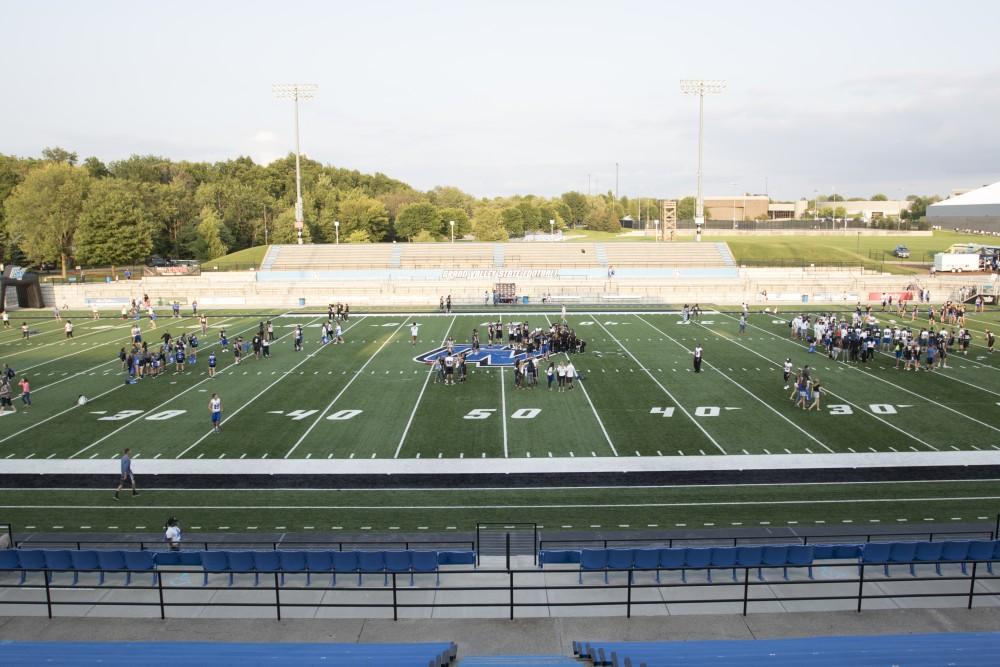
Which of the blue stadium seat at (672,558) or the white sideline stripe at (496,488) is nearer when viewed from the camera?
the blue stadium seat at (672,558)

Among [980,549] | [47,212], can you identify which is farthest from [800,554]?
[47,212]

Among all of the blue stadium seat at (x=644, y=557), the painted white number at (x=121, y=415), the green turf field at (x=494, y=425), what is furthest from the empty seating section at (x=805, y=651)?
the painted white number at (x=121, y=415)

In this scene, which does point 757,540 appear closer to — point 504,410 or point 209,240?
point 504,410

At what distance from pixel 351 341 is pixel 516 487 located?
20388 millimetres

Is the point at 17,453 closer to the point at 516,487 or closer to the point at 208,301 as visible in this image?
the point at 516,487

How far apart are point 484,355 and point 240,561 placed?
2110 cm

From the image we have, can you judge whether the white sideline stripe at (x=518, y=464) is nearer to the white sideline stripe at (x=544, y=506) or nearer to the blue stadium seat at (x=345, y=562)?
the white sideline stripe at (x=544, y=506)

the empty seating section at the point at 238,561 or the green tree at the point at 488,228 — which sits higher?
the green tree at the point at 488,228

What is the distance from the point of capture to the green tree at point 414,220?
313 feet

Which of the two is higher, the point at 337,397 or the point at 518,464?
the point at 337,397

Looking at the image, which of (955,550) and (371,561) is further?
(955,550)

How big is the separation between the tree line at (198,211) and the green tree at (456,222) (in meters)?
0.19

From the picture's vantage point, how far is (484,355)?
3047 centimetres

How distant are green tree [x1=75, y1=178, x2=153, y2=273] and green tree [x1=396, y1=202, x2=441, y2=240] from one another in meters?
33.6
